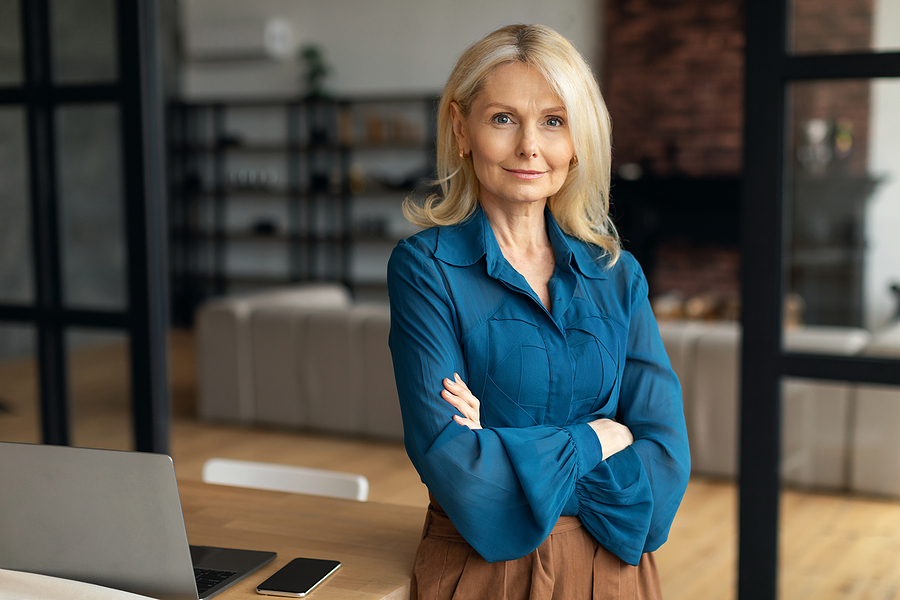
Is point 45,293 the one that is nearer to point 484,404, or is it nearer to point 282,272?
point 484,404

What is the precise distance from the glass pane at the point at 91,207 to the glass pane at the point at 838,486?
1.92 meters

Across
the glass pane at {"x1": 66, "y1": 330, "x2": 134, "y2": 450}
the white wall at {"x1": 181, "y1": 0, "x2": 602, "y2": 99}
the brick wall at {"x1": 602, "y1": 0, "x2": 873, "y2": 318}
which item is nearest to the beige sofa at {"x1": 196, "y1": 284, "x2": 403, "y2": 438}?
the glass pane at {"x1": 66, "y1": 330, "x2": 134, "y2": 450}

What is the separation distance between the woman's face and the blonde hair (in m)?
0.01

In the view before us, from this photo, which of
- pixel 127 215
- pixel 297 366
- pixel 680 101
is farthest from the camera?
pixel 680 101

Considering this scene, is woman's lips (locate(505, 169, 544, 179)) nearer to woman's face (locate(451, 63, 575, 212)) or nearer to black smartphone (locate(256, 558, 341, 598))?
woman's face (locate(451, 63, 575, 212))

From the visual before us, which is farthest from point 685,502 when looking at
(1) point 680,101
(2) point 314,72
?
(2) point 314,72

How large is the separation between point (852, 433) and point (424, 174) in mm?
6080

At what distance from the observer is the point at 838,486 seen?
76.2 inches

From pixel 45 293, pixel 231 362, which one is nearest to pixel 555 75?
pixel 45 293

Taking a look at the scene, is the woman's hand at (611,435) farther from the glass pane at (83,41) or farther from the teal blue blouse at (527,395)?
the glass pane at (83,41)

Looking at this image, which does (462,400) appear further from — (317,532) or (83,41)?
(83,41)

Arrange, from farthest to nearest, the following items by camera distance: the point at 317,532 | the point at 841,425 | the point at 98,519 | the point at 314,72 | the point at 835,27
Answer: the point at 314,72 → the point at 841,425 → the point at 835,27 → the point at 317,532 → the point at 98,519

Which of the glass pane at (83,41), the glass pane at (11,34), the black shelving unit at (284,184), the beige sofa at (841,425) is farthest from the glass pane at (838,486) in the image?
the black shelving unit at (284,184)

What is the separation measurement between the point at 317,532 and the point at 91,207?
171 centimetres
